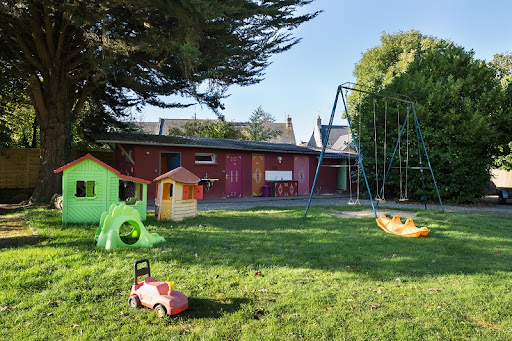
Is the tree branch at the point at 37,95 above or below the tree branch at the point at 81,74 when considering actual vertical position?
below

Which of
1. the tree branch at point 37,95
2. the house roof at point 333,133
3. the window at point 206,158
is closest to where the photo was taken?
the tree branch at point 37,95

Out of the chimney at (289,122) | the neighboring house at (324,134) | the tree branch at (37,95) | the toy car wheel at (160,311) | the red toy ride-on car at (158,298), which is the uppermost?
the chimney at (289,122)

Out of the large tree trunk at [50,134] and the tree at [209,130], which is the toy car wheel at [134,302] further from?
the tree at [209,130]

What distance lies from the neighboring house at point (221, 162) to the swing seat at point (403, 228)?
259 inches

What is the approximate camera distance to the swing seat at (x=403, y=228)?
6480 mm

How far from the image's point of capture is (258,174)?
16.9 meters

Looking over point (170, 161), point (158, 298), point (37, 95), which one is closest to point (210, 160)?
point (170, 161)

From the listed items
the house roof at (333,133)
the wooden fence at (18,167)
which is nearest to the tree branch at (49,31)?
the wooden fence at (18,167)

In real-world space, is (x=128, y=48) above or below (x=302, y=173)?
above

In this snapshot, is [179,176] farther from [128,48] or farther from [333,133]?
[333,133]

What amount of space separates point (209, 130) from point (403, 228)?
25361mm

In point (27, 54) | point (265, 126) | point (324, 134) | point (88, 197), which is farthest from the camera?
point (324, 134)

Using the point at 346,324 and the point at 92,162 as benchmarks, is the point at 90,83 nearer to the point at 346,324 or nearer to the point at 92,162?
the point at 92,162

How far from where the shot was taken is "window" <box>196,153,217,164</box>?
15.4 metres
